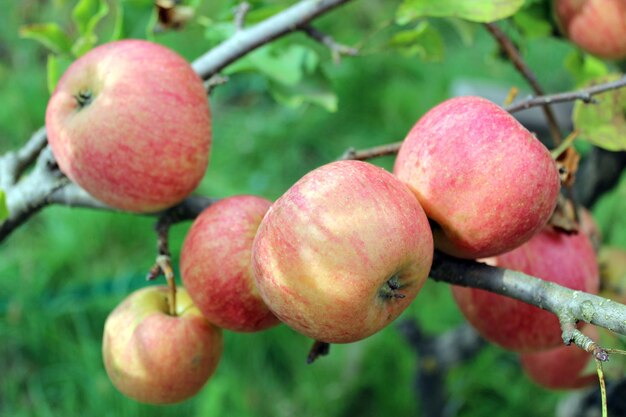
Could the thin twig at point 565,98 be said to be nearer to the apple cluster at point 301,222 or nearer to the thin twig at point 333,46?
the apple cluster at point 301,222

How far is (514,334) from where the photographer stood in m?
0.70


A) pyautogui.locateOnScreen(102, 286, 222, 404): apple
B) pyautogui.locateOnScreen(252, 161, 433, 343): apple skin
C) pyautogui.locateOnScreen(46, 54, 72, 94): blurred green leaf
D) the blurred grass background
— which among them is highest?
pyautogui.locateOnScreen(252, 161, 433, 343): apple skin

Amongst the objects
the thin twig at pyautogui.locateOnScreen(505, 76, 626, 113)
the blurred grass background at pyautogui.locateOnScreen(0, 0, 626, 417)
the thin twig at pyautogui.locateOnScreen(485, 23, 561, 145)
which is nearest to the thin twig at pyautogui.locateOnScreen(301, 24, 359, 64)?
the thin twig at pyautogui.locateOnScreen(485, 23, 561, 145)

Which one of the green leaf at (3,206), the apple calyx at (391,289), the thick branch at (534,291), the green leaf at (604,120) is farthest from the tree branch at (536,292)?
the green leaf at (3,206)

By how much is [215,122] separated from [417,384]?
5.76ft

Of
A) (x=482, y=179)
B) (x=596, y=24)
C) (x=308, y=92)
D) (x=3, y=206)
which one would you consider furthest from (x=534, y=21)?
(x=3, y=206)

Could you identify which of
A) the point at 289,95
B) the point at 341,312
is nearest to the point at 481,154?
the point at 341,312

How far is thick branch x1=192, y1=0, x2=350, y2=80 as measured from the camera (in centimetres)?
80

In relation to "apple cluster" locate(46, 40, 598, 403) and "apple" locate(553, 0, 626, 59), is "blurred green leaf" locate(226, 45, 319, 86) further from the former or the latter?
"apple" locate(553, 0, 626, 59)

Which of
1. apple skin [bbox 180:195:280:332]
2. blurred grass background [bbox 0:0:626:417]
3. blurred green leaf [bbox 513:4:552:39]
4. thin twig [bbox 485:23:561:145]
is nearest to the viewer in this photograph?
apple skin [bbox 180:195:280:332]

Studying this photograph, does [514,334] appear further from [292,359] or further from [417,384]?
[292,359]

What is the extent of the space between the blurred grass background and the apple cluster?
0.73m

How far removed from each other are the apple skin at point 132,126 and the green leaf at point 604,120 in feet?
1.30

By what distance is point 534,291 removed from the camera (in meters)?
0.54
